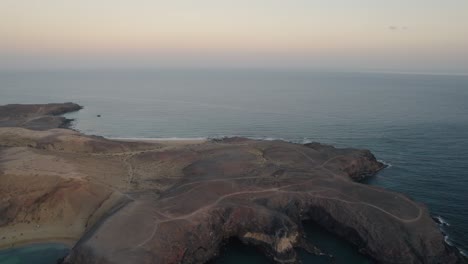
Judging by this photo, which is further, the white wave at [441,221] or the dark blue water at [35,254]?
the white wave at [441,221]

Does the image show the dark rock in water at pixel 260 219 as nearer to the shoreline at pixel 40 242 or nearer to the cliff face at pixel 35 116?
the shoreline at pixel 40 242

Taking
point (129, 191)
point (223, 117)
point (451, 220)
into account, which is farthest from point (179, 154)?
A: point (223, 117)

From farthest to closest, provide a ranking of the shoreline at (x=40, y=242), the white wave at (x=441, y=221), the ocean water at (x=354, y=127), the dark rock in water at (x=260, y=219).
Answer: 1. the ocean water at (x=354, y=127)
2. the white wave at (x=441, y=221)
3. the shoreline at (x=40, y=242)
4. the dark rock in water at (x=260, y=219)

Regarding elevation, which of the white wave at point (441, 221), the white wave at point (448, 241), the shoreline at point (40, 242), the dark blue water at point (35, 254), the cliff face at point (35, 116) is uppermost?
the cliff face at point (35, 116)

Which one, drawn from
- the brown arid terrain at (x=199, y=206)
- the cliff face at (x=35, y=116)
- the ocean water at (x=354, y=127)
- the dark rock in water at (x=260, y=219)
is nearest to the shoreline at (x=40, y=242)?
the brown arid terrain at (x=199, y=206)

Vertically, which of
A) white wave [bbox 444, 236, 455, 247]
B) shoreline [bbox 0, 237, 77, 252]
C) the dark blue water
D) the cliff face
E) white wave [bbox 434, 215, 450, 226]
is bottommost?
the dark blue water

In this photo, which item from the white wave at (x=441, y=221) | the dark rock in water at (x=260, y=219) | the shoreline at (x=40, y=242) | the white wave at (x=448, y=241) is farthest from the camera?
the white wave at (x=441, y=221)

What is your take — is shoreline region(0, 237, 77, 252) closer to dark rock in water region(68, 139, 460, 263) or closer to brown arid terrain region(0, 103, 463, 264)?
brown arid terrain region(0, 103, 463, 264)

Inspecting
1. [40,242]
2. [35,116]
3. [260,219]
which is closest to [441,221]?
[260,219]

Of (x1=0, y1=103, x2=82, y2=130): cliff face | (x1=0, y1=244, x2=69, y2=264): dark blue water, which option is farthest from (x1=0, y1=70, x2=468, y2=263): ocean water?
(x1=0, y1=244, x2=69, y2=264): dark blue water
